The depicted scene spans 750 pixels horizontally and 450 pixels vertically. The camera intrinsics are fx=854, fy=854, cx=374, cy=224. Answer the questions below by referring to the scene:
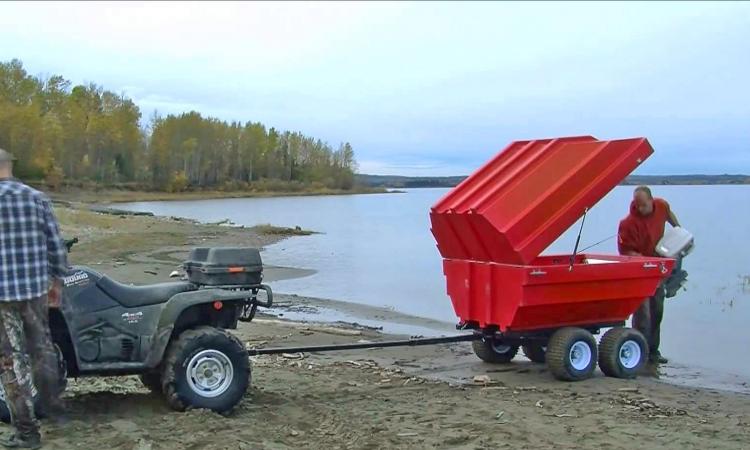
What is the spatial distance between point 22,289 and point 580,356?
5240 millimetres

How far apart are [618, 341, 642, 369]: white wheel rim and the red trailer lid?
1.55 m

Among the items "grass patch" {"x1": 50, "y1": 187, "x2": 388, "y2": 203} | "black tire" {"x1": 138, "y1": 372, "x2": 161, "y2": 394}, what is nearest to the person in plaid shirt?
"black tire" {"x1": 138, "y1": 372, "x2": 161, "y2": 394}

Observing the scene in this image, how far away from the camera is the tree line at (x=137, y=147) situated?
6894cm

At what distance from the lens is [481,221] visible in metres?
7.84

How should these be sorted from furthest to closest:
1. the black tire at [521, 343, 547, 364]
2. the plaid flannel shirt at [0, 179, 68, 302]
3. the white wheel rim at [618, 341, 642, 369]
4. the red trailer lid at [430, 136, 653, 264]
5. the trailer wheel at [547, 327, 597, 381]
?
the black tire at [521, 343, 547, 364]
the white wheel rim at [618, 341, 642, 369]
the trailer wheel at [547, 327, 597, 381]
the red trailer lid at [430, 136, 653, 264]
the plaid flannel shirt at [0, 179, 68, 302]

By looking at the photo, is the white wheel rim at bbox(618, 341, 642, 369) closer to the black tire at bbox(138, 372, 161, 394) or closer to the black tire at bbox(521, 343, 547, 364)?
the black tire at bbox(521, 343, 547, 364)

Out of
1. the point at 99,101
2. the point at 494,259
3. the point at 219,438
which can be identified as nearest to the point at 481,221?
the point at 494,259

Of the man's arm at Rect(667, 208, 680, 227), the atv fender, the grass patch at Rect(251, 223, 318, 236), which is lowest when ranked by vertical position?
the grass patch at Rect(251, 223, 318, 236)

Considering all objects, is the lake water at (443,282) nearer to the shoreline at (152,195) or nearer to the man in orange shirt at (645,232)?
the man in orange shirt at (645,232)

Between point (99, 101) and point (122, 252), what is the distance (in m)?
68.9

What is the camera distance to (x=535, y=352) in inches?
360

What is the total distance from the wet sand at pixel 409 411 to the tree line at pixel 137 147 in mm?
57409

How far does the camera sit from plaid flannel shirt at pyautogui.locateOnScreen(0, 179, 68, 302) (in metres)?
5.08

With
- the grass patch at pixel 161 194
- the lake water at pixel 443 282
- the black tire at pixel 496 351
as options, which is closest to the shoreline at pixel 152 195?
the grass patch at pixel 161 194
